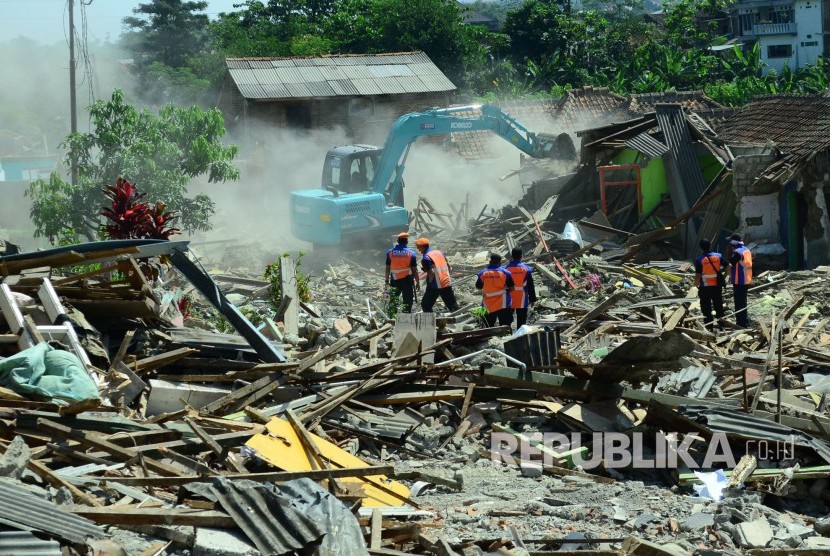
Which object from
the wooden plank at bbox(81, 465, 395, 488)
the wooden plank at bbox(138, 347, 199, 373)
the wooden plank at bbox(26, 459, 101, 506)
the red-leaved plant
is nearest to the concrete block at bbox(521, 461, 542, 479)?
the wooden plank at bbox(81, 465, 395, 488)

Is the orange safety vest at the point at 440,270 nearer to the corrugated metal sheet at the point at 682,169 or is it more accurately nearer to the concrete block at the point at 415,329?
the concrete block at the point at 415,329

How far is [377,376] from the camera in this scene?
31.1 ft

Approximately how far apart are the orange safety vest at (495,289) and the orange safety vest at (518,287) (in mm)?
113

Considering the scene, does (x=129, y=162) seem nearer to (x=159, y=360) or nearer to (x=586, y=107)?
(x=159, y=360)

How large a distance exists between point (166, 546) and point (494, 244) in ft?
53.0

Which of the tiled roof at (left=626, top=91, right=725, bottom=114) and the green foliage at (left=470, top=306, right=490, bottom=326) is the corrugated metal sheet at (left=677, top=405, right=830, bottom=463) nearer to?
the green foliage at (left=470, top=306, right=490, bottom=326)

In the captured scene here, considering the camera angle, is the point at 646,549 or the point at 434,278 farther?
the point at 434,278

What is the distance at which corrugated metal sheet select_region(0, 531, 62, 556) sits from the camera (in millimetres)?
5172

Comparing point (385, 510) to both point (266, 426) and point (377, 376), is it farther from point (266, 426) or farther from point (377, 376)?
point (377, 376)

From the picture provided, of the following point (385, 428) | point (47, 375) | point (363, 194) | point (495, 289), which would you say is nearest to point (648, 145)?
point (363, 194)

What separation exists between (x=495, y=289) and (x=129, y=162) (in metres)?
11.1

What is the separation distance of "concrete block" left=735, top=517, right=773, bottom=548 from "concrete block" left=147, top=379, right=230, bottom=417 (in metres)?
4.53

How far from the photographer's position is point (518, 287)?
12.8 meters

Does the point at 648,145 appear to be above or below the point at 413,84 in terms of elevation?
below
